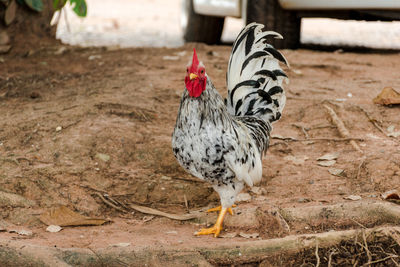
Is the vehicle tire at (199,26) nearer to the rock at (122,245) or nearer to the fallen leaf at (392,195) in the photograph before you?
the fallen leaf at (392,195)

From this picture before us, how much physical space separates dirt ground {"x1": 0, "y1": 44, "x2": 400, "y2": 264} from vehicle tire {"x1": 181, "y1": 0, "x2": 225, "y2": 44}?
2703 millimetres

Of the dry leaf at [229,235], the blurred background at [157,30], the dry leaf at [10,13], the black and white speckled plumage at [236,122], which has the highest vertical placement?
the dry leaf at [10,13]

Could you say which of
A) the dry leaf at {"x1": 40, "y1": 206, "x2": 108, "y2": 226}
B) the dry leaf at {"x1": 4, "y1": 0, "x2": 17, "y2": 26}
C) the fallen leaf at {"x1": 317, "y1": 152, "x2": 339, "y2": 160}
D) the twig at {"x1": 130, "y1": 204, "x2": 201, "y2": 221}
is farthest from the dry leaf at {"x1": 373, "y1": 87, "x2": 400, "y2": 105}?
the dry leaf at {"x1": 4, "y1": 0, "x2": 17, "y2": 26}

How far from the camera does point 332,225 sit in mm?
3135

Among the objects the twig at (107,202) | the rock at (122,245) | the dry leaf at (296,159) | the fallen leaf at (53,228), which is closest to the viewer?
the rock at (122,245)

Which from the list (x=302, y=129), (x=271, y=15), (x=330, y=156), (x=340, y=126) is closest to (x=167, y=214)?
(x=330, y=156)

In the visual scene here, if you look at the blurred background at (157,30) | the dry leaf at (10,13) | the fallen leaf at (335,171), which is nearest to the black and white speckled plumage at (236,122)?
the fallen leaf at (335,171)

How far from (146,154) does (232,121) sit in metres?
0.97

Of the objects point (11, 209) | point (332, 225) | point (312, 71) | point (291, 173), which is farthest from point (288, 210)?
point (312, 71)

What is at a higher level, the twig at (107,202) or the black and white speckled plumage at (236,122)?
the black and white speckled plumage at (236,122)

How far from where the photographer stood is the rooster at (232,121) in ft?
10.0

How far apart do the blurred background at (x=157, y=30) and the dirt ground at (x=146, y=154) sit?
321cm

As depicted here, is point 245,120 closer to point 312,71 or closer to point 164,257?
point 164,257

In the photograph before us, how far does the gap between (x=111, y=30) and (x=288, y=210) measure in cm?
800
